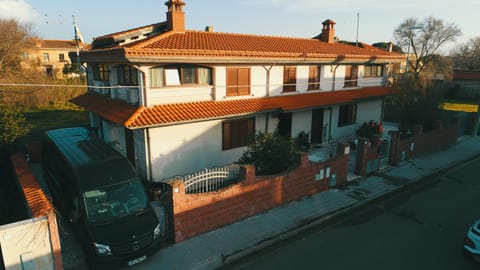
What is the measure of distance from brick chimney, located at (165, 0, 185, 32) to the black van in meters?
7.89

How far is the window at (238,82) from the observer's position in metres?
14.3

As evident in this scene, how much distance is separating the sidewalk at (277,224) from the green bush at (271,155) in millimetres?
1444

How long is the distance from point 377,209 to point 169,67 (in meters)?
9.84

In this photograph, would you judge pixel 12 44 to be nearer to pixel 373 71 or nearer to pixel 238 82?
pixel 238 82

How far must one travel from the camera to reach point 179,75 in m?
12.7

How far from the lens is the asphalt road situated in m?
8.06

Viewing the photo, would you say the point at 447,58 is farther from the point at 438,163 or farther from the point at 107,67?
the point at 107,67

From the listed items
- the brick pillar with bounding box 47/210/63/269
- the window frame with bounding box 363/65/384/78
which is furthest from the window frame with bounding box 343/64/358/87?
the brick pillar with bounding box 47/210/63/269

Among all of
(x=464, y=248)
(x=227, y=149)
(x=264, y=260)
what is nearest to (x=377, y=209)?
(x=464, y=248)

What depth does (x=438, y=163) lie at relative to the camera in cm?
1639

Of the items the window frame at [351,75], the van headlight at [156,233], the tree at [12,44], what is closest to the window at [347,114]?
the window frame at [351,75]

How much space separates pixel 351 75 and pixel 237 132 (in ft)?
33.4

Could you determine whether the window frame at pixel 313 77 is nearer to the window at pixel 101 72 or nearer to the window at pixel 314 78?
the window at pixel 314 78

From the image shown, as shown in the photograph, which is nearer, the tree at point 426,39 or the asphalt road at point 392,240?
the asphalt road at point 392,240
